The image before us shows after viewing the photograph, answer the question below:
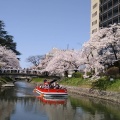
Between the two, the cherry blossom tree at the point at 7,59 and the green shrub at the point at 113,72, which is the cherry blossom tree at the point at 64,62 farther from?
the green shrub at the point at 113,72

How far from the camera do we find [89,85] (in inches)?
1957

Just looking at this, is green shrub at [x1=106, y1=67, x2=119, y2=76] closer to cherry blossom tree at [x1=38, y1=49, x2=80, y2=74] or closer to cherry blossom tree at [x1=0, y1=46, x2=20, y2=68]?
cherry blossom tree at [x1=38, y1=49, x2=80, y2=74]

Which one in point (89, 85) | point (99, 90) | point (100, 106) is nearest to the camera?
point (100, 106)

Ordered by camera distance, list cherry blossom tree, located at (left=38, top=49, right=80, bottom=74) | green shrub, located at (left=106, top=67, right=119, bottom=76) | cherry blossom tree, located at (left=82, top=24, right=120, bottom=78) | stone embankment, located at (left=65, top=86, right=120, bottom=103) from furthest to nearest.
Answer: cherry blossom tree, located at (left=38, top=49, right=80, bottom=74) → cherry blossom tree, located at (left=82, top=24, right=120, bottom=78) → green shrub, located at (left=106, top=67, right=119, bottom=76) → stone embankment, located at (left=65, top=86, right=120, bottom=103)

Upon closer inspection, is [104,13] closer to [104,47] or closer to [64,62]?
[64,62]

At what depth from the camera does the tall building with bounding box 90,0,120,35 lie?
257 feet

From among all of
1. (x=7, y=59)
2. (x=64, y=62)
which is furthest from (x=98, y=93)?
(x=7, y=59)

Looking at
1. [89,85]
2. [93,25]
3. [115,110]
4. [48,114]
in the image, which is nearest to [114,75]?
[89,85]

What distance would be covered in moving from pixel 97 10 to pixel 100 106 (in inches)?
2242

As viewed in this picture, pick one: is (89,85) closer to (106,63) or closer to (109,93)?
(106,63)

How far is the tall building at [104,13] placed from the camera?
78.2 m

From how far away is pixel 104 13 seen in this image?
84.6 meters

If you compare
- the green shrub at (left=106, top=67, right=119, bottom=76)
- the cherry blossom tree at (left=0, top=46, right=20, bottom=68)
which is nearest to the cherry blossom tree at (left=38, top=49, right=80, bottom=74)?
the cherry blossom tree at (left=0, top=46, right=20, bottom=68)

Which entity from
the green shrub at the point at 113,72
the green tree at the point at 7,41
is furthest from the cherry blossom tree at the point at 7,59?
the green shrub at the point at 113,72
